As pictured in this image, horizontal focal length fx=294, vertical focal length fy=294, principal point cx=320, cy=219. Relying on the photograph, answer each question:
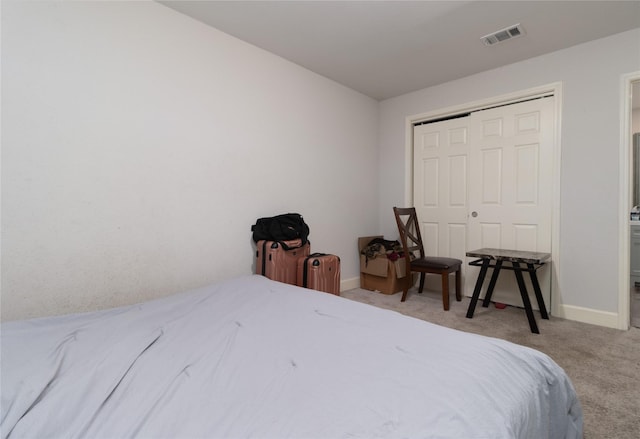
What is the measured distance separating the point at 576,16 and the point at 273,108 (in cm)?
254

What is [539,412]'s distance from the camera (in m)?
0.88

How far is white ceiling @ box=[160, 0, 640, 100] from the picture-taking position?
2.15m

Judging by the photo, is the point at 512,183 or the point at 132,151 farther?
the point at 512,183

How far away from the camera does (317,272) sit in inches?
103

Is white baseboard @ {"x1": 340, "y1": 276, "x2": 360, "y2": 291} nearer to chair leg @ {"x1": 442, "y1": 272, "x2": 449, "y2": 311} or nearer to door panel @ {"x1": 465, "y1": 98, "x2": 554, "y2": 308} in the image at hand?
chair leg @ {"x1": 442, "y1": 272, "x2": 449, "y2": 311}

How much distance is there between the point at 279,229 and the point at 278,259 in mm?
271

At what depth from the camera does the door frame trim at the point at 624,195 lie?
8.04 ft

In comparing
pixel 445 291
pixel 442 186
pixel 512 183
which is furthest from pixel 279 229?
pixel 512 183

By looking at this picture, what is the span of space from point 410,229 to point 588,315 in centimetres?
185

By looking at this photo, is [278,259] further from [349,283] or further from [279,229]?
[349,283]

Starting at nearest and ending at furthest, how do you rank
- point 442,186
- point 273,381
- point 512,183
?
1. point 273,381
2. point 512,183
3. point 442,186

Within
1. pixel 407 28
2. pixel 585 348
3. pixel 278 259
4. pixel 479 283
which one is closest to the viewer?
pixel 585 348

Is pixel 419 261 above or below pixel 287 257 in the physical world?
below

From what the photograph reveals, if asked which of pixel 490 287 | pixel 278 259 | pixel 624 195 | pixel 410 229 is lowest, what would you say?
pixel 490 287
